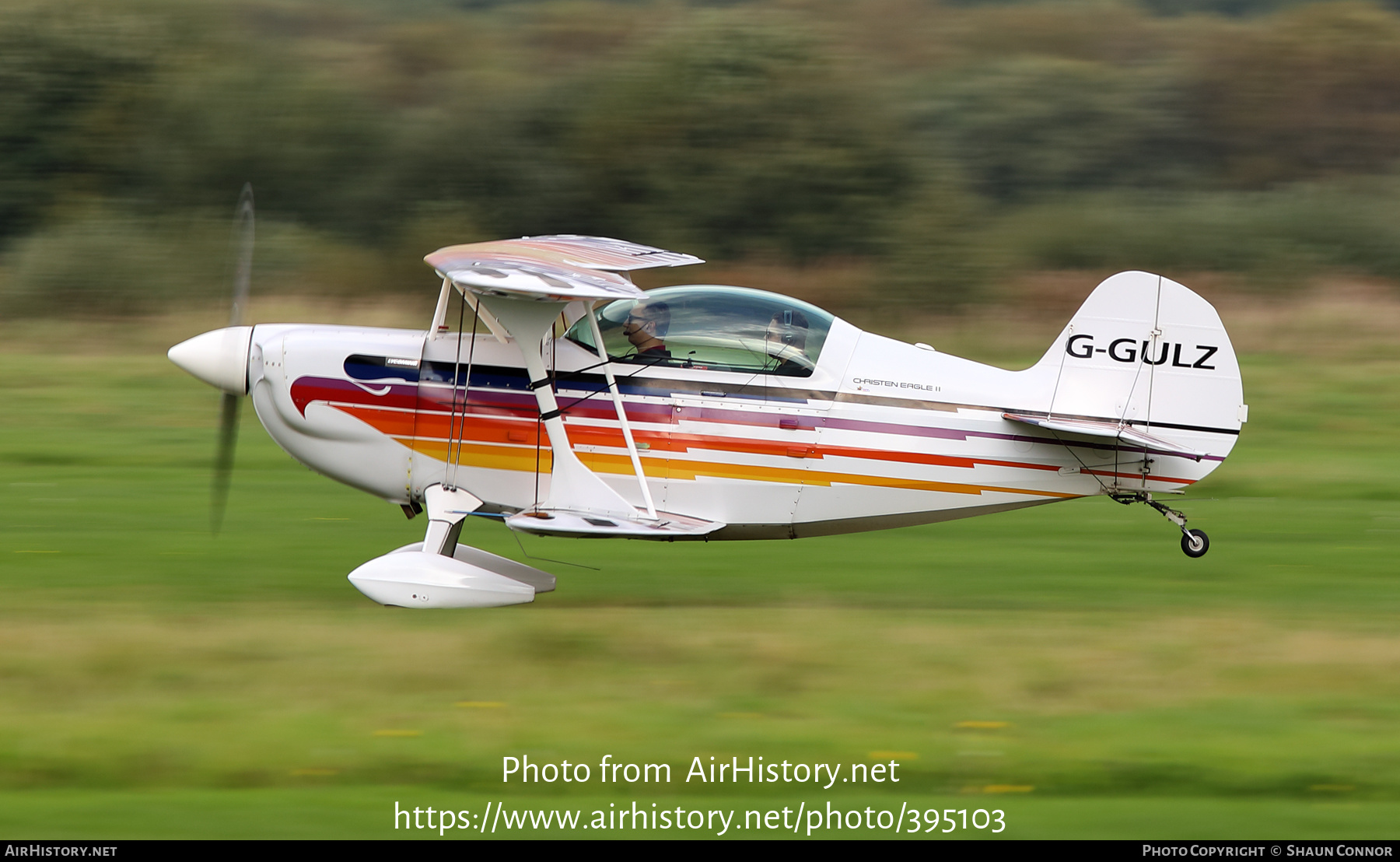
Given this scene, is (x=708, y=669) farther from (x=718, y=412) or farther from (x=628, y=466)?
(x=718, y=412)

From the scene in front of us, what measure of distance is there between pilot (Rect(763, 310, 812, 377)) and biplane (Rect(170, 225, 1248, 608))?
1 cm

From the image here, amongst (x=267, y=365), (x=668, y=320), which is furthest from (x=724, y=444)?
(x=267, y=365)

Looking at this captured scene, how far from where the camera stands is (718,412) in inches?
357

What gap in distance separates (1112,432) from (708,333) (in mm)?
2685

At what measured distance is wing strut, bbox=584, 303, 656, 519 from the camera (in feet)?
29.2

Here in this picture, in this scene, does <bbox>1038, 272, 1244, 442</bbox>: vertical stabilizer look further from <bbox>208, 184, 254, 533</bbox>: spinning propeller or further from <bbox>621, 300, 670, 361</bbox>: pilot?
<bbox>208, 184, 254, 533</bbox>: spinning propeller

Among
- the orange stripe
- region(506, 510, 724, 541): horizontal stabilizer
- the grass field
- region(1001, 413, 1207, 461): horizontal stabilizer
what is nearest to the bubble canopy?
the orange stripe

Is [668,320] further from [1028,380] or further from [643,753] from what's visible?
[643,753]

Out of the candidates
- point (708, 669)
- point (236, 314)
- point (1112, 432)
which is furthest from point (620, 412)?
Answer: point (1112, 432)

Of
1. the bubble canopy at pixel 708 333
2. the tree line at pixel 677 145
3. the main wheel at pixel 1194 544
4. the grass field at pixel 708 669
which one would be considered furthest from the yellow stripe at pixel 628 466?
the tree line at pixel 677 145

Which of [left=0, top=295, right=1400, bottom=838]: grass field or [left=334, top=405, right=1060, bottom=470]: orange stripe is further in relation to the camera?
[left=334, top=405, right=1060, bottom=470]: orange stripe

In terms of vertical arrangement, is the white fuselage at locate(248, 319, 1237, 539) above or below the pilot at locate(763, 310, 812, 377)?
below

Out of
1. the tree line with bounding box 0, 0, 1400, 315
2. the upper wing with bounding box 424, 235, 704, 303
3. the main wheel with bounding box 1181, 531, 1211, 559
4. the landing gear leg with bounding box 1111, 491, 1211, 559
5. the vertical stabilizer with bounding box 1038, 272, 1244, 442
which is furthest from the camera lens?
the tree line with bounding box 0, 0, 1400, 315

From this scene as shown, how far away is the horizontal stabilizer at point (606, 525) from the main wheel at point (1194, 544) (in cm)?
334
